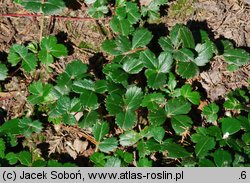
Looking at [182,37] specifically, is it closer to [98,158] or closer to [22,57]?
[98,158]

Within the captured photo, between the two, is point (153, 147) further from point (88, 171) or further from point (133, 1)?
point (133, 1)

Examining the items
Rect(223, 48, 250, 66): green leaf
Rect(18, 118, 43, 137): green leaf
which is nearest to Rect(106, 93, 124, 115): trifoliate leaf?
Rect(18, 118, 43, 137): green leaf

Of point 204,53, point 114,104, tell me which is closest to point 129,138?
point 114,104

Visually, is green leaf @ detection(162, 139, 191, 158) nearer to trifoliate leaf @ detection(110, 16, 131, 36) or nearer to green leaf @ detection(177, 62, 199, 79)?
green leaf @ detection(177, 62, 199, 79)

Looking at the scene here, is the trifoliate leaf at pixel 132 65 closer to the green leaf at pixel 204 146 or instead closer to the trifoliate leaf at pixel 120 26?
the trifoliate leaf at pixel 120 26

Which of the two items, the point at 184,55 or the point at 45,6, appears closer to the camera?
the point at 184,55

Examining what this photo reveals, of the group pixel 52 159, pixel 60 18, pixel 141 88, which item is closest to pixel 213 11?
pixel 141 88
